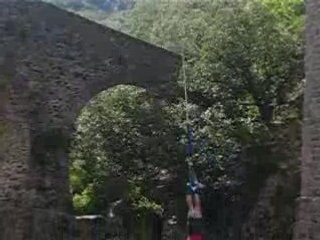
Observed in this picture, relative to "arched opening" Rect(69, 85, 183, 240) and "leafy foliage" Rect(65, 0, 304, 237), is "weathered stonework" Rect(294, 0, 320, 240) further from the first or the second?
"arched opening" Rect(69, 85, 183, 240)

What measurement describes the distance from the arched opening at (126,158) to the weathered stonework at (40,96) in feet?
1.59

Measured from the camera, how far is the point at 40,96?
17.2m

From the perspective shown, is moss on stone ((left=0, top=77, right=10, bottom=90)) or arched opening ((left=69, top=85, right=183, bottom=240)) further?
moss on stone ((left=0, top=77, right=10, bottom=90))

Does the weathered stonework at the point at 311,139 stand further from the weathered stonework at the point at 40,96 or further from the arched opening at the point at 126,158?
the weathered stonework at the point at 40,96

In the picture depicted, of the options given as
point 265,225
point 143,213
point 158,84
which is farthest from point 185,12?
point 265,225

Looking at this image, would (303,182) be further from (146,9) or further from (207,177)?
(146,9)

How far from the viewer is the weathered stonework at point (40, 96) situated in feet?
54.7

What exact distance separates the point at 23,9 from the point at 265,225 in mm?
6750

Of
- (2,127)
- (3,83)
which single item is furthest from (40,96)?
(2,127)

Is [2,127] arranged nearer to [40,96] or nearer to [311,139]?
[40,96]

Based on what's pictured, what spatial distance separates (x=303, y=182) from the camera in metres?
9.46

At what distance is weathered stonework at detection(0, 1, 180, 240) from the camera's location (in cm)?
1669

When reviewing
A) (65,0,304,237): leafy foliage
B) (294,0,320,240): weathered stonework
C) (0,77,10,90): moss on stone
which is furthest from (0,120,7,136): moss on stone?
(294,0,320,240): weathered stonework

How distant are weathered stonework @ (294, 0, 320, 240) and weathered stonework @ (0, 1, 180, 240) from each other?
7.64 meters
